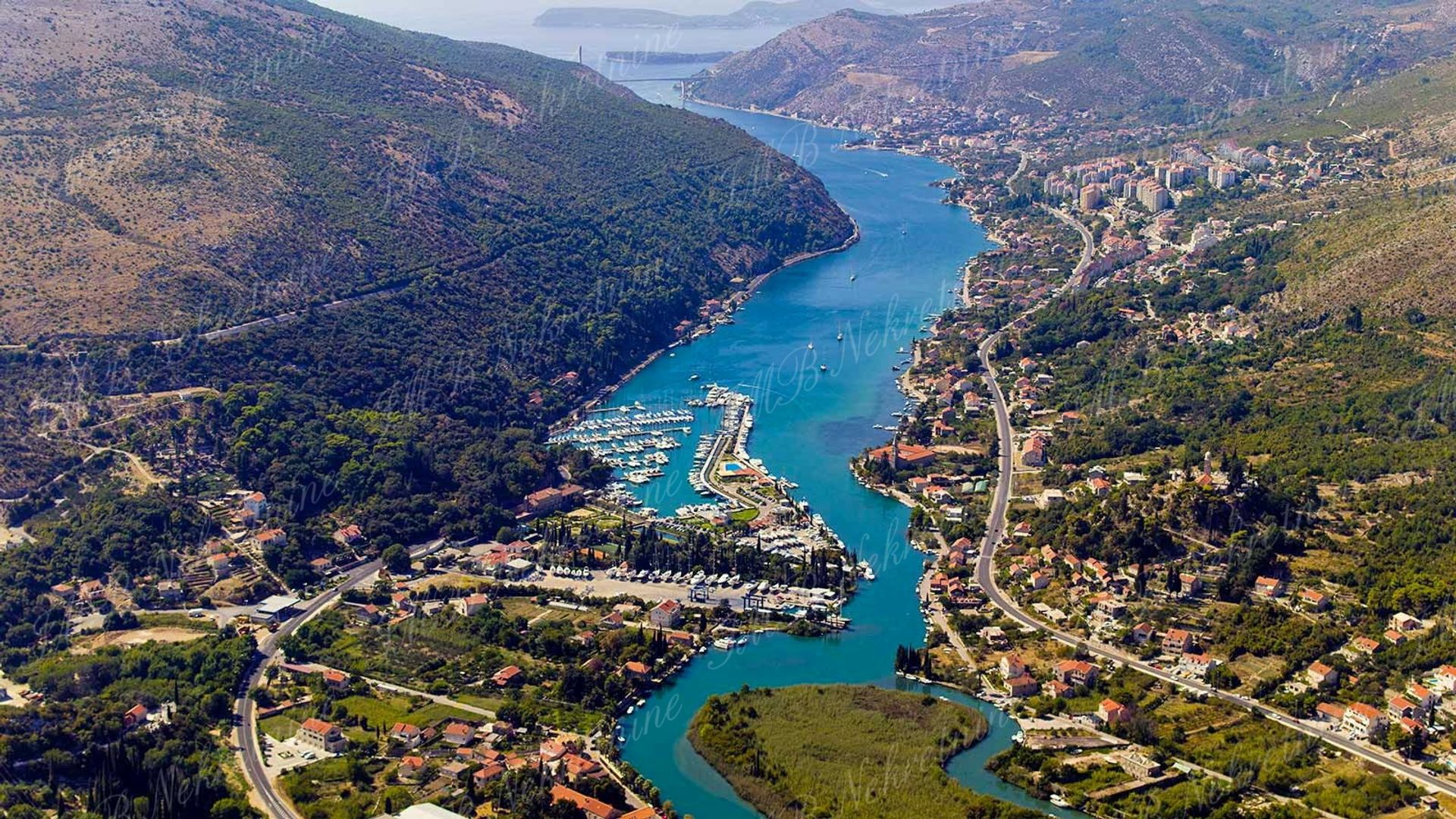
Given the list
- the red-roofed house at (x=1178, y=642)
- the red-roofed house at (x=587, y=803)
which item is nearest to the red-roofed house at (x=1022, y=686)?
the red-roofed house at (x=1178, y=642)

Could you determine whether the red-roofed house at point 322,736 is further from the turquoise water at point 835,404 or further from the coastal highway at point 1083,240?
the coastal highway at point 1083,240

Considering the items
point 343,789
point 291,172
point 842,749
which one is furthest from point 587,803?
point 291,172

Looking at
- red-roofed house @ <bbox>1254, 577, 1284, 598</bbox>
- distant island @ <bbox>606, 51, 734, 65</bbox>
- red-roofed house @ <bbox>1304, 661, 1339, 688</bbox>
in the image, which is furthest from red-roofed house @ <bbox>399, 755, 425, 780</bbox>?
distant island @ <bbox>606, 51, 734, 65</bbox>

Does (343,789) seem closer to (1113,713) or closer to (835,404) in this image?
(1113,713)

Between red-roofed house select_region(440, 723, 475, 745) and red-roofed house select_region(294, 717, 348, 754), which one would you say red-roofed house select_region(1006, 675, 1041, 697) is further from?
red-roofed house select_region(294, 717, 348, 754)

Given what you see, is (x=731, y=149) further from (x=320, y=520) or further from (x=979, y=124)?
(x=320, y=520)

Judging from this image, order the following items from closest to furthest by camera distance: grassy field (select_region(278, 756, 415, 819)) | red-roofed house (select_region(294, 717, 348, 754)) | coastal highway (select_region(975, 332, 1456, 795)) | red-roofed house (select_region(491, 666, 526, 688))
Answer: grassy field (select_region(278, 756, 415, 819)), coastal highway (select_region(975, 332, 1456, 795)), red-roofed house (select_region(294, 717, 348, 754)), red-roofed house (select_region(491, 666, 526, 688))
